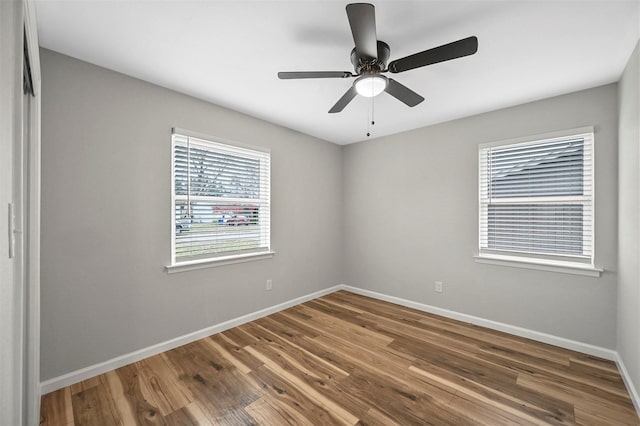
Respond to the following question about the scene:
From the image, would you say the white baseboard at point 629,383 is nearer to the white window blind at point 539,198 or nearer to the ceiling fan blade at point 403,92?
the white window blind at point 539,198

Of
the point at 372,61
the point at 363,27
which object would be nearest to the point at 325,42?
the point at 372,61

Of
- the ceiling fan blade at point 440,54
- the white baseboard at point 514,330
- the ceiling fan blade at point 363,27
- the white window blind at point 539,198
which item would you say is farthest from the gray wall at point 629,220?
the ceiling fan blade at point 363,27

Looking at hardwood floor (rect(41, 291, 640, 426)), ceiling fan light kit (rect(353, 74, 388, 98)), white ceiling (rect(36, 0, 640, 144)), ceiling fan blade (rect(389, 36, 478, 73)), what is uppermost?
white ceiling (rect(36, 0, 640, 144))

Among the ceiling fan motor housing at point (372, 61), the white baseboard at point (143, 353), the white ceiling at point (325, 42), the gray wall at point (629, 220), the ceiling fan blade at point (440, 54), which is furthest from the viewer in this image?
the white baseboard at point (143, 353)

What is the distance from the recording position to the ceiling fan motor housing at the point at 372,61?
174 cm

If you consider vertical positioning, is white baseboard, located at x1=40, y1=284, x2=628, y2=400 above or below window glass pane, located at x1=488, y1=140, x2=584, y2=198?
below

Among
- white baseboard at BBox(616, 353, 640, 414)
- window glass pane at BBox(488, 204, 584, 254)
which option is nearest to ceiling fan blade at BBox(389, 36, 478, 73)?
window glass pane at BBox(488, 204, 584, 254)

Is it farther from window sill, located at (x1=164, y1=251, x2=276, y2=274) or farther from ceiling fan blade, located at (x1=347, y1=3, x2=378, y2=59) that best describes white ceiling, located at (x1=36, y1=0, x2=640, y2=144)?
window sill, located at (x1=164, y1=251, x2=276, y2=274)

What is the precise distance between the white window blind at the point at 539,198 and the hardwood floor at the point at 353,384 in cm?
99

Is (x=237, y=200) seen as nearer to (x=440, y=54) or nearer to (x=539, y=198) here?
(x=440, y=54)

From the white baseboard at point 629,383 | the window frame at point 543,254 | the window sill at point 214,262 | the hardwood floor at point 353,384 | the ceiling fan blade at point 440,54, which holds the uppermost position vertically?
the ceiling fan blade at point 440,54

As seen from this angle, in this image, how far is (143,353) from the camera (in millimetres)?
2402

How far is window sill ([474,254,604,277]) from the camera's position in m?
2.52

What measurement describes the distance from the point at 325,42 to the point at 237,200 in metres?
1.89
